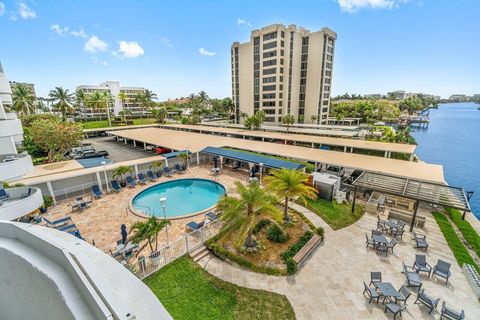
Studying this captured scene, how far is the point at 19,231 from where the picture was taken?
15.4 ft

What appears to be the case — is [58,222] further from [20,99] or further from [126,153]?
[20,99]

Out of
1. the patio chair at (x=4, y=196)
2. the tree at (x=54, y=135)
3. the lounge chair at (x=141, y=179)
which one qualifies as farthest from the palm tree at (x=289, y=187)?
the tree at (x=54, y=135)

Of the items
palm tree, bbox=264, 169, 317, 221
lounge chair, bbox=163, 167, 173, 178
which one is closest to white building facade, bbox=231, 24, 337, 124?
lounge chair, bbox=163, 167, 173, 178

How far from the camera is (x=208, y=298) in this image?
9.16 m

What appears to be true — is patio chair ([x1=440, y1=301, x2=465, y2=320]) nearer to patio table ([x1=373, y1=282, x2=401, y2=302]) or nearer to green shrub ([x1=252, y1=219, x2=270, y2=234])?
patio table ([x1=373, y1=282, x2=401, y2=302])

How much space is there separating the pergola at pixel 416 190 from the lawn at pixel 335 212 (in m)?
0.77

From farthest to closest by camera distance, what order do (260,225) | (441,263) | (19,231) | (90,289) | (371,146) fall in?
(371,146) → (260,225) → (441,263) → (19,231) → (90,289)

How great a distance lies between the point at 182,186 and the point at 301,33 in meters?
55.7

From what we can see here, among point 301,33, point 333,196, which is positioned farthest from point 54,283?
point 301,33

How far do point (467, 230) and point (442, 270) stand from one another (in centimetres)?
711

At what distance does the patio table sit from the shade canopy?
6.94m

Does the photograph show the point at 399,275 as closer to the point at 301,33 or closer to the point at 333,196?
the point at 333,196

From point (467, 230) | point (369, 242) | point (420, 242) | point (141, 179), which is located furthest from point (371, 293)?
point (141, 179)

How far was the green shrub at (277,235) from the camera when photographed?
496 inches
